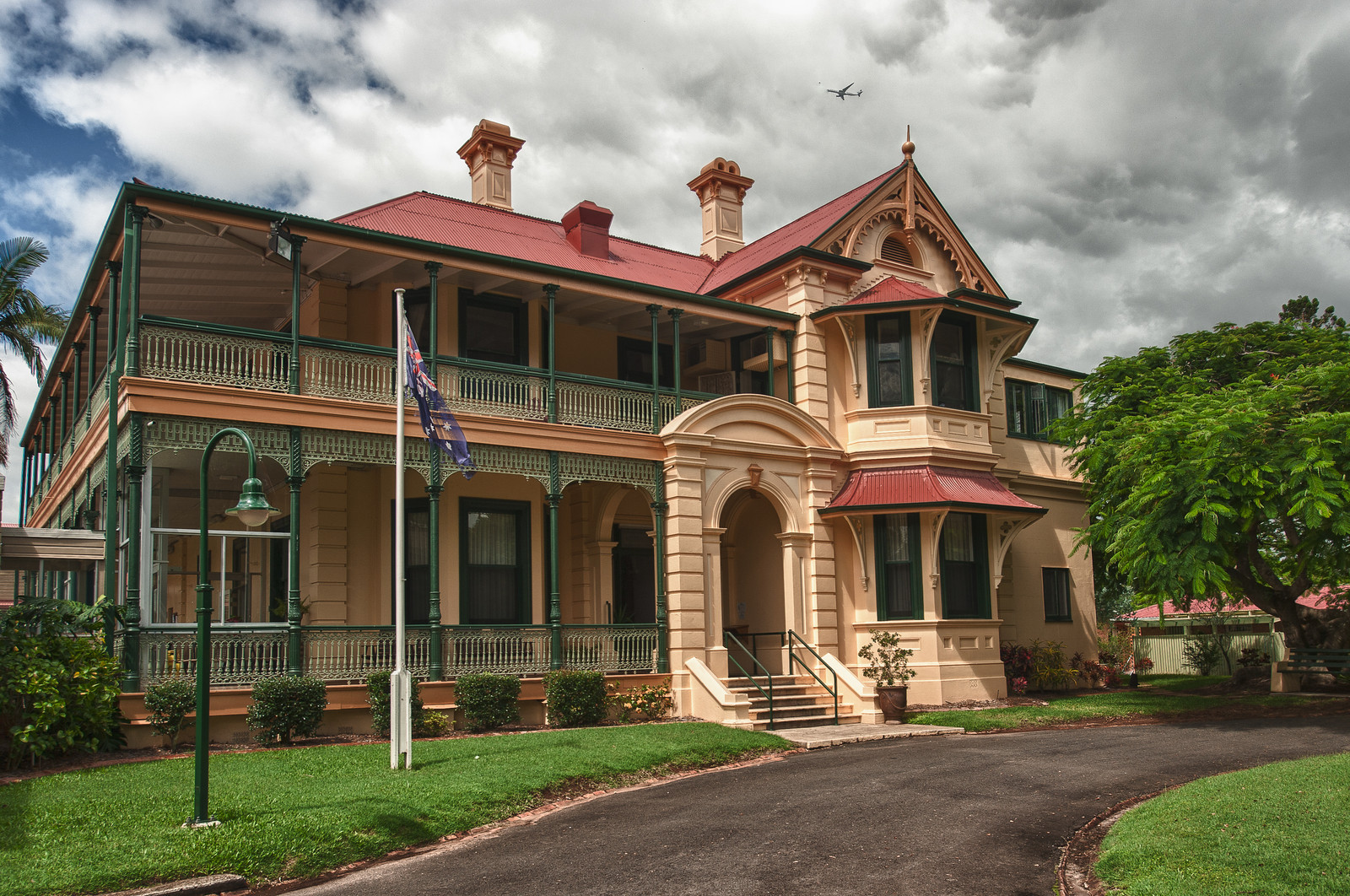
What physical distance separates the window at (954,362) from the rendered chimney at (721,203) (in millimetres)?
7012

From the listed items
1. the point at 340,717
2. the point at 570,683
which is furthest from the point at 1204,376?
the point at 340,717

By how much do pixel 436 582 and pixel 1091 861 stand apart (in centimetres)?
1026

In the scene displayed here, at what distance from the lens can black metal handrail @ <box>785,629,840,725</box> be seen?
59.8 feet

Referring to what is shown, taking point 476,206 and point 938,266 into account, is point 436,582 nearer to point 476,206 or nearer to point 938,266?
point 476,206

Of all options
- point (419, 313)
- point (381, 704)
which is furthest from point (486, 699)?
point (419, 313)

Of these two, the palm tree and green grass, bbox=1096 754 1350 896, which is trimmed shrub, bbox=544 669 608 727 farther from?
the palm tree

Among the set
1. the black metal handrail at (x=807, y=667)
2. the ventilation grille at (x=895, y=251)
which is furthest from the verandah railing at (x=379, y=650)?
the ventilation grille at (x=895, y=251)

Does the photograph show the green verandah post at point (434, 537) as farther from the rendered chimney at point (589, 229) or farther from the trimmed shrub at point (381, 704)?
the rendered chimney at point (589, 229)

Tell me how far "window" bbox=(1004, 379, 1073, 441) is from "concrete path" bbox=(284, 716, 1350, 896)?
11975mm

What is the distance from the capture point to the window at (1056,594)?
25031 mm

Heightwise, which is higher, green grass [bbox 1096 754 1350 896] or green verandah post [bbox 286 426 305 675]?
green verandah post [bbox 286 426 305 675]

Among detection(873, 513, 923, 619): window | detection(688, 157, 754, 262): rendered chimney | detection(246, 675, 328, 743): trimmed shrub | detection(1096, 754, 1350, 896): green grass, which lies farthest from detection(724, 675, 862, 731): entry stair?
detection(688, 157, 754, 262): rendered chimney

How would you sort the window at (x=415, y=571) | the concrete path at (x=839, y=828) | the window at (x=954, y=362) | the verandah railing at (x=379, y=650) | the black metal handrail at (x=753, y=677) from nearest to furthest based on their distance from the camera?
1. the concrete path at (x=839, y=828)
2. the verandah railing at (x=379, y=650)
3. the black metal handrail at (x=753, y=677)
4. the window at (x=415, y=571)
5. the window at (x=954, y=362)

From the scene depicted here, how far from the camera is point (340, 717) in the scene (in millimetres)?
15164
